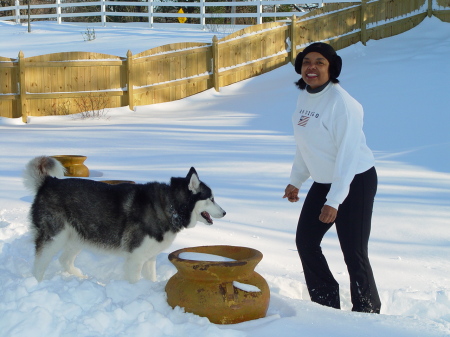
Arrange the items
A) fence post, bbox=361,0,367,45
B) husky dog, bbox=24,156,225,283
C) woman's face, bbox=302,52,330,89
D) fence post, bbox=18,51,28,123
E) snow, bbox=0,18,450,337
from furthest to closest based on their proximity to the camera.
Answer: fence post, bbox=361,0,367,45 < fence post, bbox=18,51,28,123 < husky dog, bbox=24,156,225,283 < woman's face, bbox=302,52,330,89 < snow, bbox=0,18,450,337

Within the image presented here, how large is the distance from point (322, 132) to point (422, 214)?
3572 mm

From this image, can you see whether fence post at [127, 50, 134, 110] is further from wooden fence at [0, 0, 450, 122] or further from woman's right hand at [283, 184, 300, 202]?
woman's right hand at [283, 184, 300, 202]

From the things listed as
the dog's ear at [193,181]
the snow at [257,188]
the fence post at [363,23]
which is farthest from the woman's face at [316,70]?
the fence post at [363,23]

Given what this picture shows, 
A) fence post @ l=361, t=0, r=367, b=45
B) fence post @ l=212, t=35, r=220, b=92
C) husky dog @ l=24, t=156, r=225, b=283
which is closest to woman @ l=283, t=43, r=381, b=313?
husky dog @ l=24, t=156, r=225, b=283

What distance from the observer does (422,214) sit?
6.81 m

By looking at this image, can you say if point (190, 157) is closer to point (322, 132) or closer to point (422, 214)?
point (422, 214)

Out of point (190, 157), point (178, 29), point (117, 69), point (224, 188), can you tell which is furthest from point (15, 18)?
point (224, 188)

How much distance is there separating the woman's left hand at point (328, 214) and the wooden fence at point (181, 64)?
1189 cm

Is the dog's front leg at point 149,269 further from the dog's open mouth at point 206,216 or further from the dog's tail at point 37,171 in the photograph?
the dog's tail at point 37,171

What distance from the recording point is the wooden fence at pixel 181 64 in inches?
566

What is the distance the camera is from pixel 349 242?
3.81 meters

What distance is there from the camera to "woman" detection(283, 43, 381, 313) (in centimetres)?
361

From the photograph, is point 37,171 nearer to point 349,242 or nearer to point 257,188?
point 349,242

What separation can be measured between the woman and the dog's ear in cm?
93
